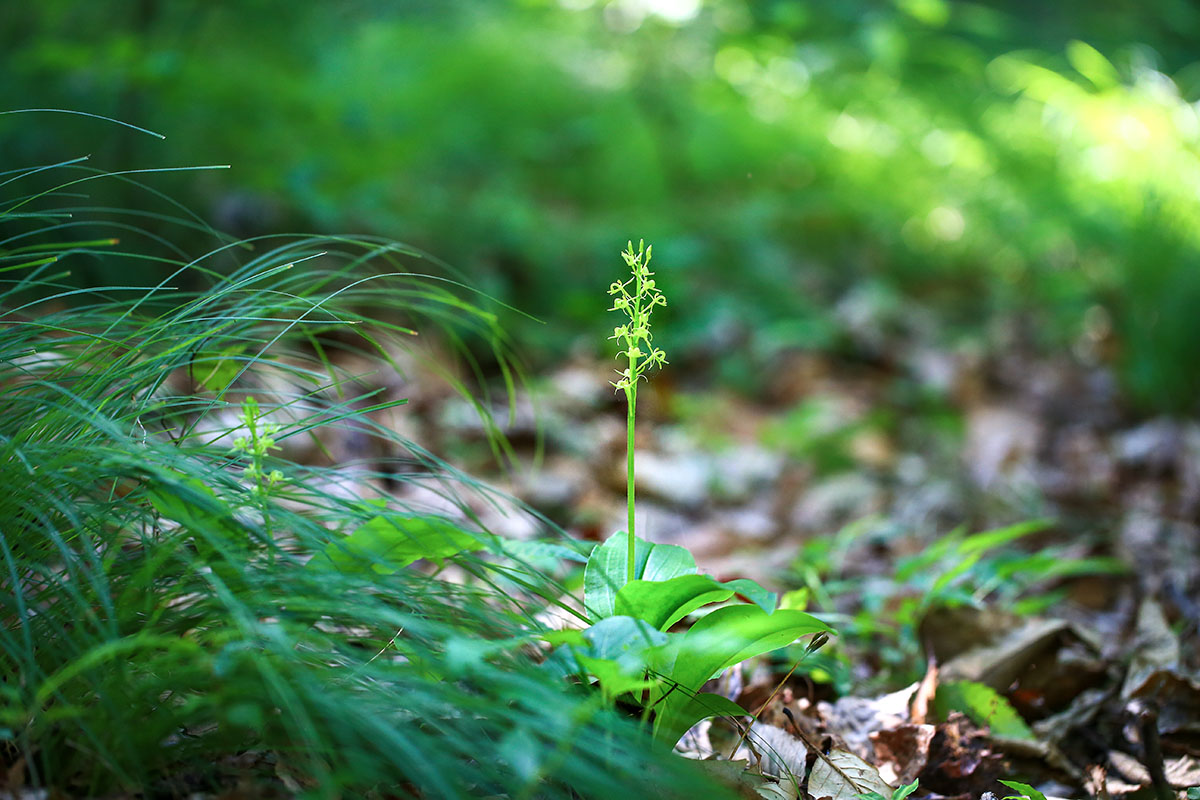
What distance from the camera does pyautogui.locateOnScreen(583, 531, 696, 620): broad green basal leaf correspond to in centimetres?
96

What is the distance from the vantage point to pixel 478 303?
3.20 metres

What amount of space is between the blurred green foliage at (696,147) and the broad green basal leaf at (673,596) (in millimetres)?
2287

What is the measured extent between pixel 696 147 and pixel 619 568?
3701 millimetres

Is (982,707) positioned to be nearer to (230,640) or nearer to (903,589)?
(903,589)

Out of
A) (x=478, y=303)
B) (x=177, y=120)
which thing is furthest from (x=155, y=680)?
(x=177, y=120)

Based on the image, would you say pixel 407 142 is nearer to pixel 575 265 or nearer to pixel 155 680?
pixel 575 265

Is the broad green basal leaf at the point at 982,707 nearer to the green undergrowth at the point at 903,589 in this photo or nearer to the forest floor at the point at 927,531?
the forest floor at the point at 927,531

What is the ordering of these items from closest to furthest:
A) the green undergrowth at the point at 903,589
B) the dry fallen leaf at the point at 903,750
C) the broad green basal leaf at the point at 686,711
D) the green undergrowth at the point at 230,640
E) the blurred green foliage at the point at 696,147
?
the green undergrowth at the point at 230,640 → the broad green basal leaf at the point at 686,711 → the dry fallen leaf at the point at 903,750 → the green undergrowth at the point at 903,589 → the blurred green foliage at the point at 696,147

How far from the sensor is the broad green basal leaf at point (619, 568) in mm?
959

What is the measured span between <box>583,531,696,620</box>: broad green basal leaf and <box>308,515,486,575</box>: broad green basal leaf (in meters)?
0.14

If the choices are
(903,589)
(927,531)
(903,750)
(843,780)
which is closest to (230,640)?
(843,780)

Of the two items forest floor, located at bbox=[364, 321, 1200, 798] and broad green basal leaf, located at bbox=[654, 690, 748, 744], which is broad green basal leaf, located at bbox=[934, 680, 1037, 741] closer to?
forest floor, located at bbox=[364, 321, 1200, 798]

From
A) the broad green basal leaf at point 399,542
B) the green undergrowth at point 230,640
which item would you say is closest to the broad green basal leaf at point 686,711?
the green undergrowth at point 230,640

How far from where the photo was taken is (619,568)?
99cm
